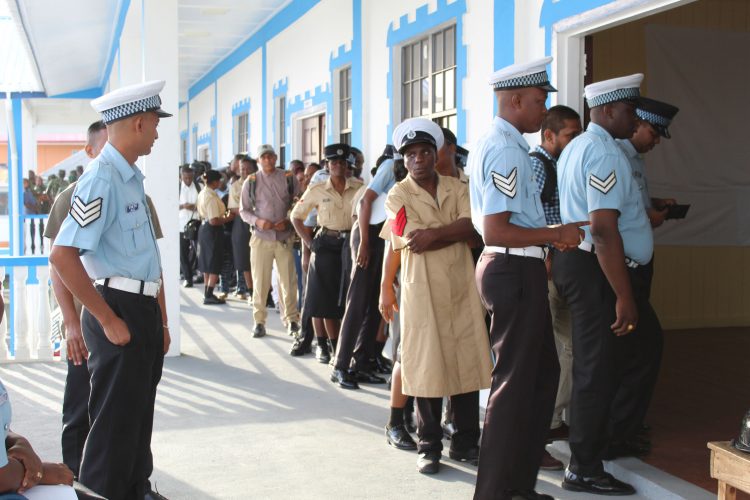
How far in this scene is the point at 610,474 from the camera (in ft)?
13.9

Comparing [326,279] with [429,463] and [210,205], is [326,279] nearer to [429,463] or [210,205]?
[429,463]

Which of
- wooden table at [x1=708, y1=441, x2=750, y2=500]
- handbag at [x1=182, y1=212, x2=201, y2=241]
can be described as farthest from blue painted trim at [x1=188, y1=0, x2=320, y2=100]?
wooden table at [x1=708, y1=441, x2=750, y2=500]

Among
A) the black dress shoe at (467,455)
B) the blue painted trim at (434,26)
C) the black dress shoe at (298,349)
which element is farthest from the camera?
the black dress shoe at (298,349)

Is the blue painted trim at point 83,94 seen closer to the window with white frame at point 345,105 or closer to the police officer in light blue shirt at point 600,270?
the window with white frame at point 345,105

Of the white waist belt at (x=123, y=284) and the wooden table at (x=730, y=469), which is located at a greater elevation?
the white waist belt at (x=123, y=284)

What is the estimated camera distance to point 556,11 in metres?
5.18

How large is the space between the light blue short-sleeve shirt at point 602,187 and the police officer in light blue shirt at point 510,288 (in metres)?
0.54

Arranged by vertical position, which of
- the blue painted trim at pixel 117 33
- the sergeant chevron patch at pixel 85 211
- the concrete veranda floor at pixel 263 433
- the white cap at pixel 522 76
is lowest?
the concrete veranda floor at pixel 263 433

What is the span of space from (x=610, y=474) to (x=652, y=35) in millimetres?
5462

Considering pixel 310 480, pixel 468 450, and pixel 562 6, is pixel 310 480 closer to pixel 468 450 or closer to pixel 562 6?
pixel 468 450

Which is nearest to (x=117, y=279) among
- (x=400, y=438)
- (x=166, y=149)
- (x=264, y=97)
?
(x=400, y=438)

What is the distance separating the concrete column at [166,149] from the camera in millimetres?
7266

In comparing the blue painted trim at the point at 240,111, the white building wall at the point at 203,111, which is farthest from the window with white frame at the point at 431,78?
the white building wall at the point at 203,111

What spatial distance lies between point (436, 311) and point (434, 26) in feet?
11.8
